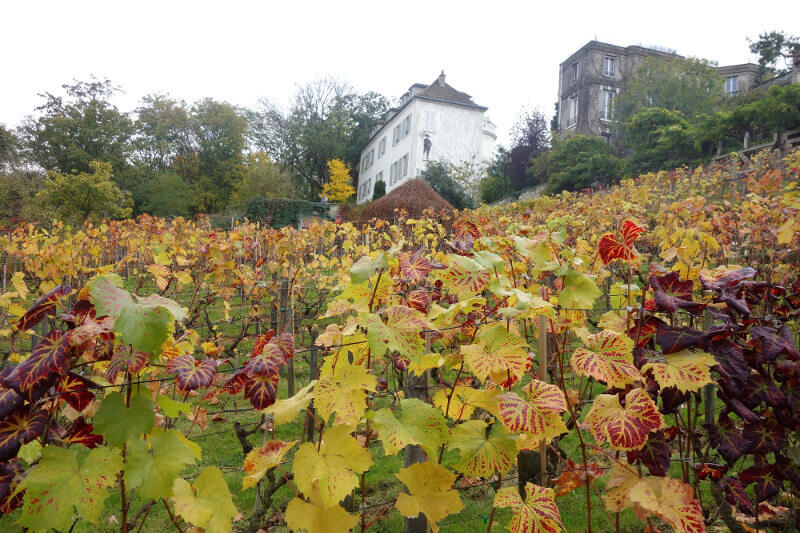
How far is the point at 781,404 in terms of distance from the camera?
4.67ft

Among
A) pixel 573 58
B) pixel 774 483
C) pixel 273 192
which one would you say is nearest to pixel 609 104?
pixel 573 58

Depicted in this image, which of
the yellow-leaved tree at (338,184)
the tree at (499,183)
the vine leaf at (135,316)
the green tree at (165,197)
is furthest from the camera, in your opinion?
the yellow-leaved tree at (338,184)

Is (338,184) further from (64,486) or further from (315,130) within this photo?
(64,486)

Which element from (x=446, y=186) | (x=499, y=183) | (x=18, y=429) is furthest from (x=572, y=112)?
(x=18, y=429)

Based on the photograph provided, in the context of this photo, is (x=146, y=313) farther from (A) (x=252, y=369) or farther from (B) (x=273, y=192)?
(B) (x=273, y=192)

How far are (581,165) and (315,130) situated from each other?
2286 cm

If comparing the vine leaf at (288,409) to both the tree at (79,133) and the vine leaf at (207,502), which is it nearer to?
the vine leaf at (207,502)

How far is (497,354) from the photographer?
1.19 meters

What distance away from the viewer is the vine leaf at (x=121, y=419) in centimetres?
105

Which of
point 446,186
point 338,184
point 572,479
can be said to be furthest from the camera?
point 338,184

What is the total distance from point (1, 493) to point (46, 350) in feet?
1.19

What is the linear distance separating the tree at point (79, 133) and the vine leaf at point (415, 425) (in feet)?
114

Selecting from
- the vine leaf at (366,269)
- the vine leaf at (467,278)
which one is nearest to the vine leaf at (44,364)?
the vine leaf at (366,269)

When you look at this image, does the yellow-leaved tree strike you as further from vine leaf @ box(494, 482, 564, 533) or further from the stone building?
vine leaf @ box(494, 482, 564, 533)
